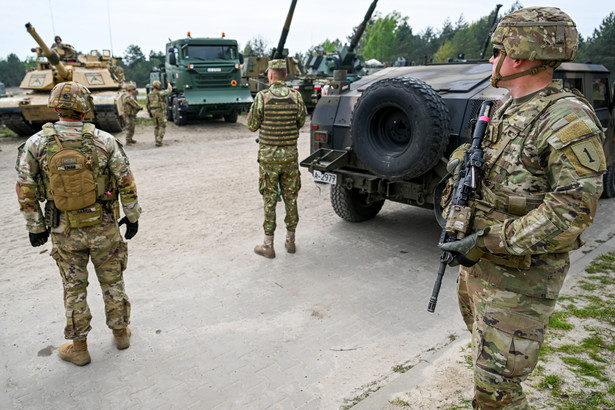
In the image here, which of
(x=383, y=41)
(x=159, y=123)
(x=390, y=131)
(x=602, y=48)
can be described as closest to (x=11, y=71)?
(x=383, y=41)

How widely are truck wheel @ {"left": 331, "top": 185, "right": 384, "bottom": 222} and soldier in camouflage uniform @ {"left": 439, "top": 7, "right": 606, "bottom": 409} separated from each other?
366 cm

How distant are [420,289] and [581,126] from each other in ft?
8.69

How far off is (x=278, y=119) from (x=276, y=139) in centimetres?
20

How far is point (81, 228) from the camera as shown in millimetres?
3006

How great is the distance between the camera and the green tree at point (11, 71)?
174 ft

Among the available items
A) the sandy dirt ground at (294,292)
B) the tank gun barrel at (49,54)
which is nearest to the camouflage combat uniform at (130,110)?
the tank gun barrel at (49,54)

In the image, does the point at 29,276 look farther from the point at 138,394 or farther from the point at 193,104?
the point at 193,104

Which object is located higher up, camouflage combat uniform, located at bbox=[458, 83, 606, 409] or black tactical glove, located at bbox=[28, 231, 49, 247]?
camouflage combat uniform, located at bbox=[458, 83, 606, 409]

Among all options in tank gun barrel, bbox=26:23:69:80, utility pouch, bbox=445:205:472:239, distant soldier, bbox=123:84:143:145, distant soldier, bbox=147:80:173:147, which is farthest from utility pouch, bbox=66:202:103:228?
distant soldier, bbox=123:84:143:145

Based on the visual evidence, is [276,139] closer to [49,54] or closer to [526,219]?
[526,219]

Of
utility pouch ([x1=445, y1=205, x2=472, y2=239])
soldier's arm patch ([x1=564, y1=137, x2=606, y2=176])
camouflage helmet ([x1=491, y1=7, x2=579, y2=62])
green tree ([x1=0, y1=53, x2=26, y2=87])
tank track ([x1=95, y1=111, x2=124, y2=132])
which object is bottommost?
green tree ([x1=0, y1=53, x2=26, y2=87])

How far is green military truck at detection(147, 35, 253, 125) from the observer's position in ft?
48.8

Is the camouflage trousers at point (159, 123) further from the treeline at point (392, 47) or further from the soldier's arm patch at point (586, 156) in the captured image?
Result: the treeline at point (392, 47)

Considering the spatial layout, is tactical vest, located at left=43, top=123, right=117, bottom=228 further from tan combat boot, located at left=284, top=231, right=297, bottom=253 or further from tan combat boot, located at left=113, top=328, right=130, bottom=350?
tan combat boot, located at left=284, top=231, right=297, bottom=253
